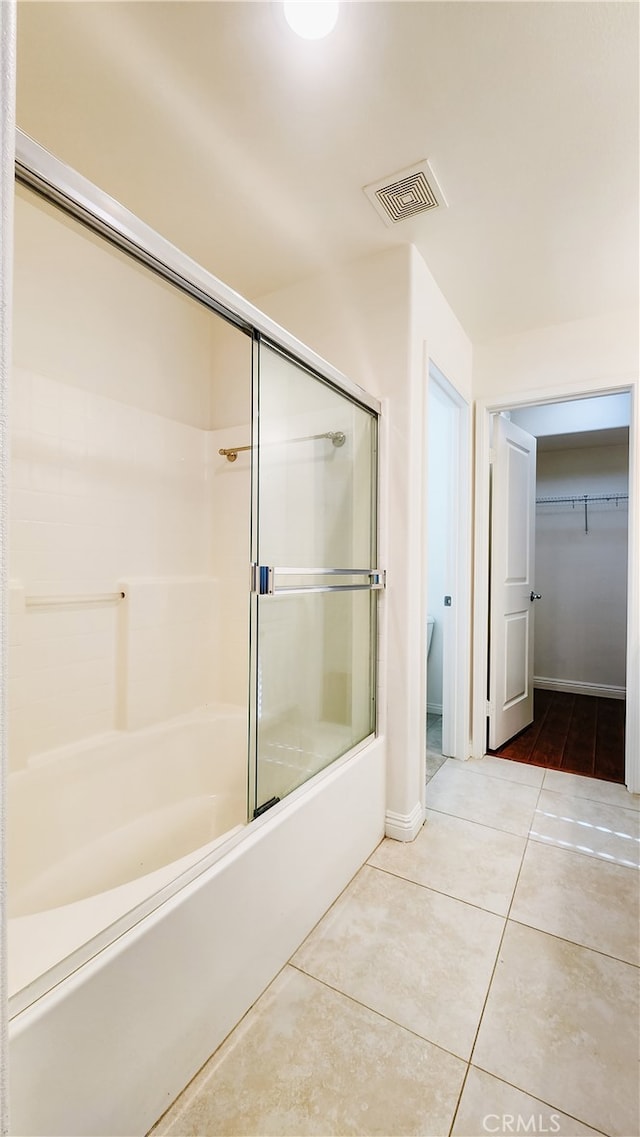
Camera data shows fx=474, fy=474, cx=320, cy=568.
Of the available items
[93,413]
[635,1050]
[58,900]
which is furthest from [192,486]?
[635,1050]

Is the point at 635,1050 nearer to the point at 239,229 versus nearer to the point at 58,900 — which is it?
the point at 58,900

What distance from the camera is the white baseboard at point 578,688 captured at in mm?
4176

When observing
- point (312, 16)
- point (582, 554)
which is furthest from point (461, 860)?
point (582, 554)

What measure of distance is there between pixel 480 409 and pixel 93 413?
207cm

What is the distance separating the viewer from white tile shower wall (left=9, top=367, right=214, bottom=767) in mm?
1631

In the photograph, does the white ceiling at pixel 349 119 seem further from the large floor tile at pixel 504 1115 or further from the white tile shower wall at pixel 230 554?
the large floor tile at pixel 504 1115

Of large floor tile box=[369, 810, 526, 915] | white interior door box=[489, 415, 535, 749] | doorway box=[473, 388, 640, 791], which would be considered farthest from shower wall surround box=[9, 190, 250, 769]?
doorway box=[473, 388, 640, 791]

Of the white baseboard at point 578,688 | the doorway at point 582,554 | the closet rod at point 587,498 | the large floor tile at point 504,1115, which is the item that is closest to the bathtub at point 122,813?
the large floor tile at point 504,1115

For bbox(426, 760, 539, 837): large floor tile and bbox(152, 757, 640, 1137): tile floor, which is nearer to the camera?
bbox(152, 757, 640, 1137): tile floor

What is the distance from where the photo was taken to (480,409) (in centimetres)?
277

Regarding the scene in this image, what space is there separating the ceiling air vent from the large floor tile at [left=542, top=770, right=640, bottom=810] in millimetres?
2666

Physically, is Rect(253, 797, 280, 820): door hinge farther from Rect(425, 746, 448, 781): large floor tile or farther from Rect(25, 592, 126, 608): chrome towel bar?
Rect(425, 746, 448, 781): large floor tile

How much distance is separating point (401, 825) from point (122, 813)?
1.10m

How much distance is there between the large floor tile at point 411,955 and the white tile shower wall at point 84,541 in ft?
3.61
